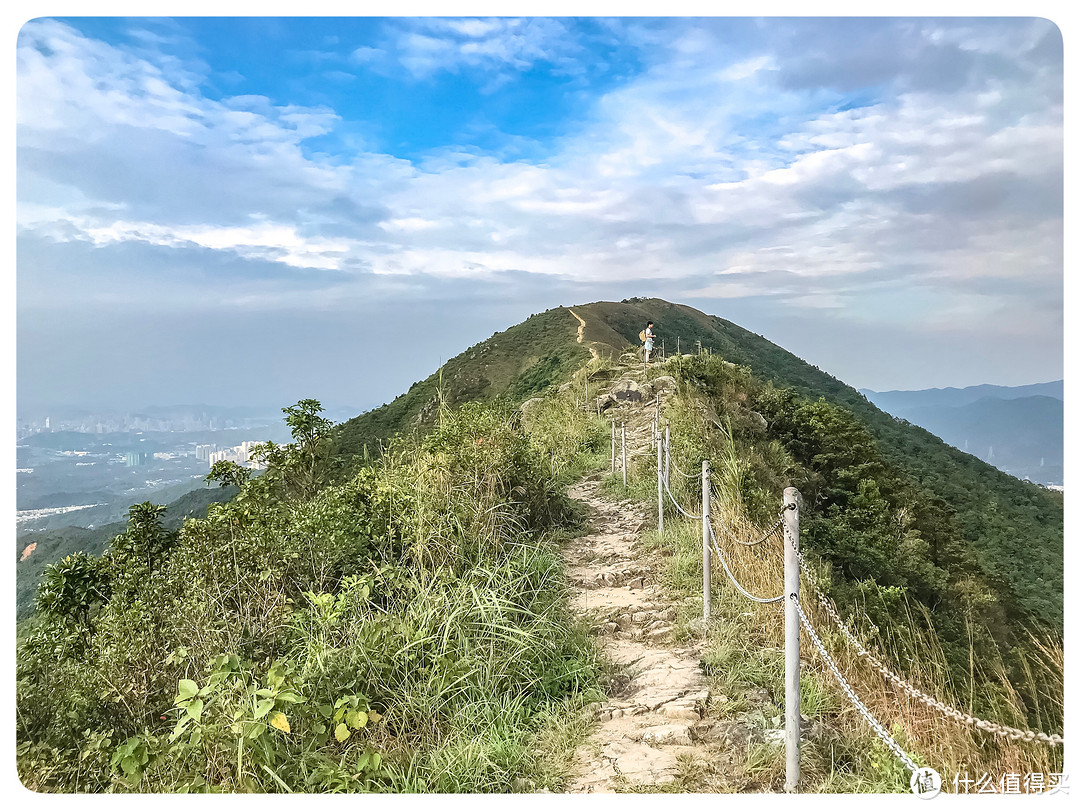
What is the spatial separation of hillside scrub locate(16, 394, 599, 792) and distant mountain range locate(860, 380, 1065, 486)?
140 inches

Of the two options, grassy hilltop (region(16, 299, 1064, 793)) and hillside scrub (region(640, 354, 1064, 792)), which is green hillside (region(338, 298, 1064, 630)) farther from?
grassy hilltop (region(16, 299, 1064, 793))

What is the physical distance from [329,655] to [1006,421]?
9.55 metres

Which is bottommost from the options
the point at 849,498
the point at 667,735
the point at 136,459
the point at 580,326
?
the point at 667,735

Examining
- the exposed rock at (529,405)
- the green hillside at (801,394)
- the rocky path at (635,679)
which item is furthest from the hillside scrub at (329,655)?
the exposed rock at (529,405)

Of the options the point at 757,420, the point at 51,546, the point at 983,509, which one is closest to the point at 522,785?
the point at 51,546

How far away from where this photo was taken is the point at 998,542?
18.2 meters

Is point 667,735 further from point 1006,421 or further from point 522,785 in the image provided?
point 1006,421

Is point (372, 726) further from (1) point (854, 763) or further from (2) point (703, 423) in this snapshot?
(2) point (703, 423)

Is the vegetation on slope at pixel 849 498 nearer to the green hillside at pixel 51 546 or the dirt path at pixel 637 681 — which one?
the dirt path at pixel 637 681

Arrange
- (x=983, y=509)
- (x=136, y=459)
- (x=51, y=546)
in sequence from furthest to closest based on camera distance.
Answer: (x=983, y=509) → (x=136, y=459) → (x=51, y=546)

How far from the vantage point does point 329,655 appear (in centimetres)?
330

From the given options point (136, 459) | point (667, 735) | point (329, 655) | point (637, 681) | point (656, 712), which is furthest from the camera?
point (136, 459)

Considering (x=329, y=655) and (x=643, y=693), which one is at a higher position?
(x=329, y=655)
